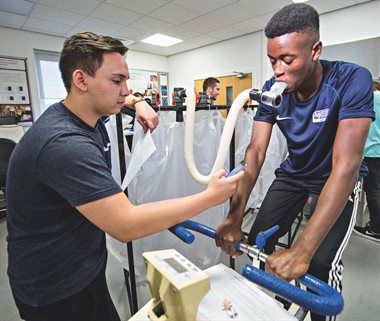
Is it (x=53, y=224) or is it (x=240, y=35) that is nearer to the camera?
(x=53, y=224)

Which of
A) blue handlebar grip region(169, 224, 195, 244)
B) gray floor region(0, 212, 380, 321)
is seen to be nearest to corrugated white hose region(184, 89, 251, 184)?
blue handlebar grip region(169, 224, 195, 244)

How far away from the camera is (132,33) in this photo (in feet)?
14.9

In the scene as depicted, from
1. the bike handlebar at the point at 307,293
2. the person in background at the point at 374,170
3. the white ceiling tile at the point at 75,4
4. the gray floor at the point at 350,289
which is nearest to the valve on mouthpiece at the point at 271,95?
the bike handlebar at the point at 307,293

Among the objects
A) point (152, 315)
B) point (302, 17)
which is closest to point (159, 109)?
point (302, 17)

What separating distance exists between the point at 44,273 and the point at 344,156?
109 centimetres

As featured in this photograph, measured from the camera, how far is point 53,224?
79 centimetres

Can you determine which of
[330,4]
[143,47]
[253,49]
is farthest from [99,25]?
[330,4]

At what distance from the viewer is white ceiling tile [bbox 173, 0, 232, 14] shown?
3.30 metres

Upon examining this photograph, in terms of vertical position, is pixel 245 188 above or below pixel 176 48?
below

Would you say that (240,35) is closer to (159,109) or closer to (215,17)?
(215,17)

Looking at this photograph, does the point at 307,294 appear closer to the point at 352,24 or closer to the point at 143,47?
the point at 352,24

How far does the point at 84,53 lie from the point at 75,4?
3.25 meters

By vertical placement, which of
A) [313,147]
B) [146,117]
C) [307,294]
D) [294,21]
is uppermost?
[294,21]

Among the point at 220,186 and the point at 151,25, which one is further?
the point at 151,25
